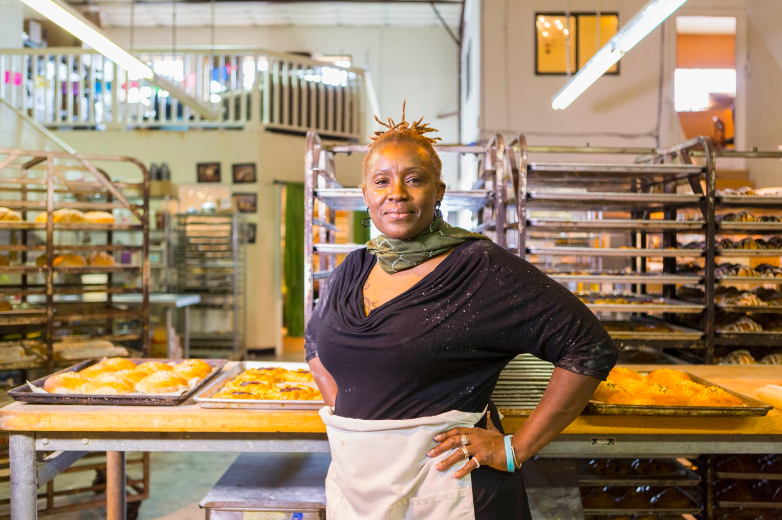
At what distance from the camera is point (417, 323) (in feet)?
4.60

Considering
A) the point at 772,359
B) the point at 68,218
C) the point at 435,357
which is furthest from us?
the point at 68,218

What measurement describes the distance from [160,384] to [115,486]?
0.89 metres

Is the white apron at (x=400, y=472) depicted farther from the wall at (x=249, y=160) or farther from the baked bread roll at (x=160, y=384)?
the wall at (x=249, y=160)

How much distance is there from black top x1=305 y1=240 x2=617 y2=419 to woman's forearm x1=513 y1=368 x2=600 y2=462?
0.04 m

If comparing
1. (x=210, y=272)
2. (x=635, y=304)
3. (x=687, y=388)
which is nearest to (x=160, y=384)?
(x=687, y=388)

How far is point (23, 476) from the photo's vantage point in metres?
2.06

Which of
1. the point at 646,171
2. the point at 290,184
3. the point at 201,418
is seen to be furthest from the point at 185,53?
the point at 201,418

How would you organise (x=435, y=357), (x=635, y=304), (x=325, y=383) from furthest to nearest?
(x=635, y=304) < (x=325, y=383) < (x=435, y=357)

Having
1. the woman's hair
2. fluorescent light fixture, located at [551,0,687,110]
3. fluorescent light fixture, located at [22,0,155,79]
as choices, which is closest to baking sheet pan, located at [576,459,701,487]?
the woman's hair

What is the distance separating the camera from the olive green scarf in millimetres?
1498

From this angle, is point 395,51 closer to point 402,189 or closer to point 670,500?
point 670,500

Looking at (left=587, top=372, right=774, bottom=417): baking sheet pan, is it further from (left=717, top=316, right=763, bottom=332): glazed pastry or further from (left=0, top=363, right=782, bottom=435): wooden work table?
(left=717, top=316, right=763, bottom=332): glazed pastry

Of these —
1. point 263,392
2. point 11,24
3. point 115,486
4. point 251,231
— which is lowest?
point 115,486

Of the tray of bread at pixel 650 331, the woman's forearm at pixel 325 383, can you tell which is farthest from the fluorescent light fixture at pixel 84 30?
the tray of bread at pixel 650 331
